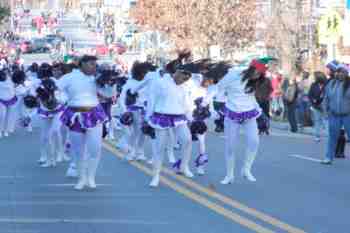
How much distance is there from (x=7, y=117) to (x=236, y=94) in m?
13.5

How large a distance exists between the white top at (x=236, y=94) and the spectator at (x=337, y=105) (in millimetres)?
4078

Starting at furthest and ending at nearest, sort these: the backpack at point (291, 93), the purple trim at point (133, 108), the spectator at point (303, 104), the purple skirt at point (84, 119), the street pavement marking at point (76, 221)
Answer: the spectator at point (303, 104) → the backpack at point (291, 93) → the purple trim at point (133, 108) → the purple skirt at point (84, 119) → the street pavement marking at point (76, 221)

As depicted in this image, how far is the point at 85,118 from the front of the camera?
49.5ft

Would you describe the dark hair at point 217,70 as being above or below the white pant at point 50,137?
above

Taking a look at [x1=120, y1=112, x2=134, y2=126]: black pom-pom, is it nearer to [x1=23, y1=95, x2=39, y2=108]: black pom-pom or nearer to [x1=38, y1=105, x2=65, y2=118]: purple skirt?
[x1=38, y1=105, x2=65, y2=118]: purple skirt

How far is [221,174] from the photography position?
17.4 meters

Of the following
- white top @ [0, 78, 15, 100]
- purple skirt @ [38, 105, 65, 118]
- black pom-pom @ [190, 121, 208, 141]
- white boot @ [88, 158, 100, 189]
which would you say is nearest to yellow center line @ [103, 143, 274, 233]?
black pom-pom @ [190, 121, 208, 141]

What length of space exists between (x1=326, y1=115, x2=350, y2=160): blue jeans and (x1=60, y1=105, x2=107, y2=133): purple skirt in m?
5.75

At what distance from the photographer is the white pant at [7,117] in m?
27.7

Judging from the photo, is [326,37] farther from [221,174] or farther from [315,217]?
[315,217]

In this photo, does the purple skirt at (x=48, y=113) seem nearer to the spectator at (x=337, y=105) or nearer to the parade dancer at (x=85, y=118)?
the parade dancer at (x=85, y=118)

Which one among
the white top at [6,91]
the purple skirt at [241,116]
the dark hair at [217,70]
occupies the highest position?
the dark hair at [217,70]

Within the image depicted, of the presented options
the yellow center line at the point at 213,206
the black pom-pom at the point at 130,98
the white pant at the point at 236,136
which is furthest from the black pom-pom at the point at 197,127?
the black pom-pom at the point at 130,98

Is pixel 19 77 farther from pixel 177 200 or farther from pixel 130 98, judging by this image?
pixel 177 200
